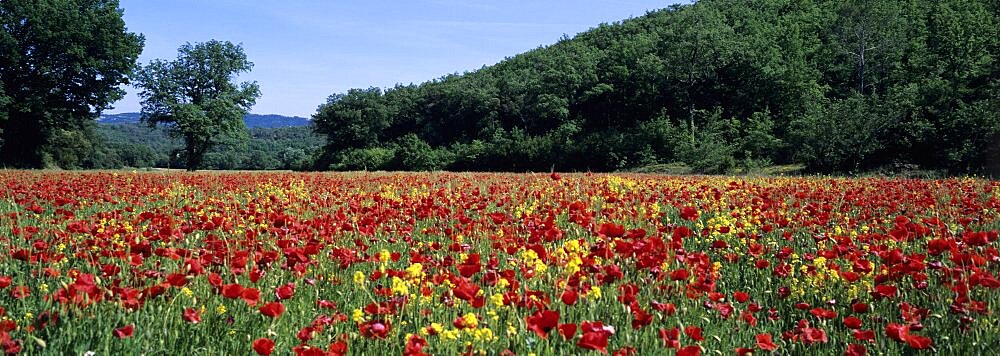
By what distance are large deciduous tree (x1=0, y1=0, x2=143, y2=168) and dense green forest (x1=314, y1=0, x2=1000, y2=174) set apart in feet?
63.5

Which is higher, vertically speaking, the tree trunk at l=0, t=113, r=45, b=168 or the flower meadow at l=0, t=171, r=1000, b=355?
the tree trunk at l=0, t=113, r=45, b=168

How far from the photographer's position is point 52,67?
3575 cm

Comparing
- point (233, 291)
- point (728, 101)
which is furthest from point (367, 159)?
point (233, 291)

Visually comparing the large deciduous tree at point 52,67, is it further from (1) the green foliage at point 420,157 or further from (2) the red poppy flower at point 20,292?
(2) the red poppy flower at point 20,292

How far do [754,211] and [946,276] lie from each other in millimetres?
2668

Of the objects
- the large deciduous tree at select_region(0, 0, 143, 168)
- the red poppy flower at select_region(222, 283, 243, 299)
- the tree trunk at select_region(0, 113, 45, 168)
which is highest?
the large deciduous tree at select_region(0, 0, 143, 168)

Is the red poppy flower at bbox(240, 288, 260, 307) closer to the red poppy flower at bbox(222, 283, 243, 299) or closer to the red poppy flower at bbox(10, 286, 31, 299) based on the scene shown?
the red poppy flower at bbox(222, 283, 243, 299)

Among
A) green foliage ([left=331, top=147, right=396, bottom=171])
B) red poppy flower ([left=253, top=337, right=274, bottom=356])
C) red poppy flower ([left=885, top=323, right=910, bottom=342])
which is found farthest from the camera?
green foliage ([left=331, top=147, right=396, bottom=171])

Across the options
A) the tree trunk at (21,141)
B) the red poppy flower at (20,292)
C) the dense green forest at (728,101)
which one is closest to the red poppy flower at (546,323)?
the red poppy flower at (20,292)

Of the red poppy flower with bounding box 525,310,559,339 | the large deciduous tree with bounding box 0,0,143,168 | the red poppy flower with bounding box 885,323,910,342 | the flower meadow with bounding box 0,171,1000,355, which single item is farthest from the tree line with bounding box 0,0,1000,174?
the red poppy flower with bounding box 525,310,559,339

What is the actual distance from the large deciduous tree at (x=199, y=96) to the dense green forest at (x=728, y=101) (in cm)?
2271

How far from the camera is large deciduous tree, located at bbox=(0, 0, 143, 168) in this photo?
34281mm

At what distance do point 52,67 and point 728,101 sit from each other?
164 ft

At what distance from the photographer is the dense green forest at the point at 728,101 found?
27219 mm
